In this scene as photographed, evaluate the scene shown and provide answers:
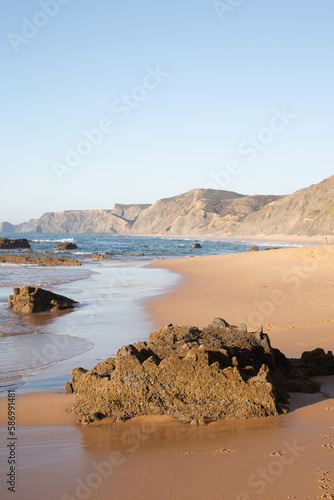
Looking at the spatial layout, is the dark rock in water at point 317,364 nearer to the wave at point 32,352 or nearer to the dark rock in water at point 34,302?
the wave at point 32,352

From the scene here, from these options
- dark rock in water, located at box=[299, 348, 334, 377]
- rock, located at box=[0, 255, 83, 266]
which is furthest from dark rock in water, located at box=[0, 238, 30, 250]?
dark rock in water, located at box=[299, 348, 334, 377]

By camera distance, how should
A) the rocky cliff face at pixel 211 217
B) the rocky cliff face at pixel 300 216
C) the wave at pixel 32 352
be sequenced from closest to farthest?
1. the wave at pixel 32 352
2. the rocky cliff face at pixel 300 216
3. the rocky cliff face at pixel 211 217

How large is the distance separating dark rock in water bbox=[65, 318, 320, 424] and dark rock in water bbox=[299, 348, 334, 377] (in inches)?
37.2

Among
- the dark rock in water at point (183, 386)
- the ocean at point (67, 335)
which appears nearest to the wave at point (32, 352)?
the ocean at point (67, 335)

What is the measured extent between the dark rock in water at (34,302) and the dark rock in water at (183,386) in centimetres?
808

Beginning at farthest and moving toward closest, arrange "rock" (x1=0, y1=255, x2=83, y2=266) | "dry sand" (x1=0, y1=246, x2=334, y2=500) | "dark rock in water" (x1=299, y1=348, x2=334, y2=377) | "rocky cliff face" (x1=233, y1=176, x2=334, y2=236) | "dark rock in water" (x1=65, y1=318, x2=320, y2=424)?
"rocky cliff face" (x1=233, y1=176, x2=334, y2=236) → "rock" (x1=0, y1=255, x2=83, y2=266) → "dark rock in water" (x1=299, y1=348, x2=334, y2=377) → "dark rock in water" (x1=65, y1=318, x2=320, y2=424) → "dry sand" (x1=0, y1=246, x2=334, y2=500)

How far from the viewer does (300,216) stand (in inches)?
4385

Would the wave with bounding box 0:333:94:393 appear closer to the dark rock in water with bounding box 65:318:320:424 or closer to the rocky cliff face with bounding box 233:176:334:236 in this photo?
the dark rock in water with bounding box 65:318:320:424

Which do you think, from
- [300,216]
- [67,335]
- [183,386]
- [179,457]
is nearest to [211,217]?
[300,216]

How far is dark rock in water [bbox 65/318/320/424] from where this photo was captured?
4602mm

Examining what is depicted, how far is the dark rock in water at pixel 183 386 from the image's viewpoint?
15.1 ft

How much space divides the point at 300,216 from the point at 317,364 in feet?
361

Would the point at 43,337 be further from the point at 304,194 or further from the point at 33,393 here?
the point at 304,194

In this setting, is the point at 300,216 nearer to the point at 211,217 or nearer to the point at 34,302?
the point at 211,217
